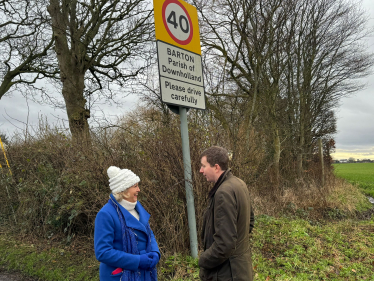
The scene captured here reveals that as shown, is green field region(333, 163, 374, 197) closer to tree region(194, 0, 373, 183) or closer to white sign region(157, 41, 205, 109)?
tree region(194, 0, 373, 183)

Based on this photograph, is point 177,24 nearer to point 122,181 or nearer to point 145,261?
point 122,181

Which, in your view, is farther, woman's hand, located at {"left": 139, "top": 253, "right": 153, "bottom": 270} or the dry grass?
the dry grass

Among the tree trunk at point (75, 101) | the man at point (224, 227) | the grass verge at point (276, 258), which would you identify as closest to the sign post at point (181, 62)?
the grass verge at point (276, 258)

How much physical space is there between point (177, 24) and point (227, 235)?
309 cm

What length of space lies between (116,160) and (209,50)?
839 centimetres

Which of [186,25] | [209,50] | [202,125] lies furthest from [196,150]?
Result: [209,50]

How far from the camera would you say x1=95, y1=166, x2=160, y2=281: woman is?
237 centimetres

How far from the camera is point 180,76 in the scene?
408 centimetres

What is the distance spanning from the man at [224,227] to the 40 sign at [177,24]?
2.13 metres

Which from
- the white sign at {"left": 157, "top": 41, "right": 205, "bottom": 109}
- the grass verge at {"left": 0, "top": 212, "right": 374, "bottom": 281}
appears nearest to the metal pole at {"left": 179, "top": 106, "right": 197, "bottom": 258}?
the white sign at {"left": 157, "top": 41, "right": 205, "bottom": 109}

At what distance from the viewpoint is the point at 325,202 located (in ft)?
31.6

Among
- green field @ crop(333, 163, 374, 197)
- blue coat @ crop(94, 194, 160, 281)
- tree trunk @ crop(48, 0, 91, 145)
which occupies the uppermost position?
tree trunk @ crop(48, 0, 91, 145)

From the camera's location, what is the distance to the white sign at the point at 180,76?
3.85 meters

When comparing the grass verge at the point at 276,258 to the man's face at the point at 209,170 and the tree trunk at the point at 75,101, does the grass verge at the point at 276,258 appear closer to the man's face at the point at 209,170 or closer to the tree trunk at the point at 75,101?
the man's face at the point at 209,170
